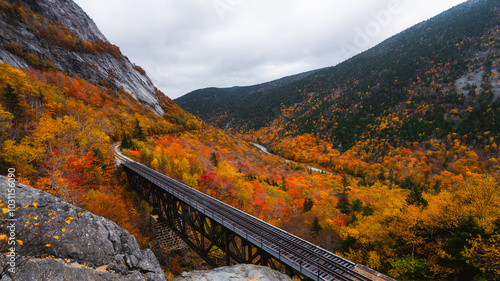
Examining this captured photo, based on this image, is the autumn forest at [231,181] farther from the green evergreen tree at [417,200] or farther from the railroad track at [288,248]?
the railroad track at [288,248]

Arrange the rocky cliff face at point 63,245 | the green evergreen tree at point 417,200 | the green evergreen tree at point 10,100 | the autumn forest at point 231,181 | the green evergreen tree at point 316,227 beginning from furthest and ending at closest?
the green evergreen tree at point 316,227, the green evergreen tree at point 417,200, the green evergreen tree at point 10,100, the autumn forest at point 231,181, the rocky cliff face at point 63,245

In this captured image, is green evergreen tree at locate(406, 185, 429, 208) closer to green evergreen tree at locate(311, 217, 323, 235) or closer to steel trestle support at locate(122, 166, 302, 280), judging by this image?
green evergreen tree at locate(311, 217, 323, 235)

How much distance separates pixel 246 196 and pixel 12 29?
305 feet

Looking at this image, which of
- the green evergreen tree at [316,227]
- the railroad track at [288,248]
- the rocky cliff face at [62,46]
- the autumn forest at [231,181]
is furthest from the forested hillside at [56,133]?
the green evergreen tree at [316,227]

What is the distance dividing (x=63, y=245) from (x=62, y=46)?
106446 mm

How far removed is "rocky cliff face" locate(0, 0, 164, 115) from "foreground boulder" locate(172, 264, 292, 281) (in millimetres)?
78048

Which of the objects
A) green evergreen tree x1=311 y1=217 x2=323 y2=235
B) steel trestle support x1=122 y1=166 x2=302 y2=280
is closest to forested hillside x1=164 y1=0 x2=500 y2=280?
green evergreen tree x1=311 y1=217 x2=323 y2=235

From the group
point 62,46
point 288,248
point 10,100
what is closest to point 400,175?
point 288,248

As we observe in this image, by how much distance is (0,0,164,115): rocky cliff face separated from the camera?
63.6 meters

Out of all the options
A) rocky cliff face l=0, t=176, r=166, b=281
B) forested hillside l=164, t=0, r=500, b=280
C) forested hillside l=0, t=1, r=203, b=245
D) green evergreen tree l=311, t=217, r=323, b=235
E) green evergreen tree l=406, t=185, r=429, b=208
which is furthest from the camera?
green evergreen tree l=311, t=217, r=323, b=235

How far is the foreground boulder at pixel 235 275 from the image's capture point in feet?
35.4

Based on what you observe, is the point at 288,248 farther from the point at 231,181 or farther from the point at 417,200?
the point at 231,181

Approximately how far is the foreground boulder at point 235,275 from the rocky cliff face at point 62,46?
78.0 metres

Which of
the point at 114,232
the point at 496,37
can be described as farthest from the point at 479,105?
the point at 114,232
